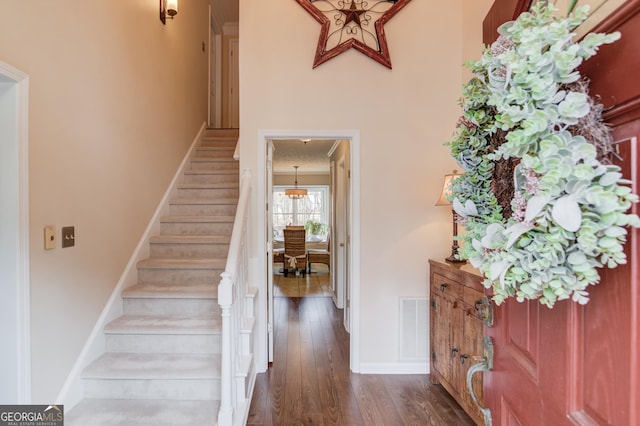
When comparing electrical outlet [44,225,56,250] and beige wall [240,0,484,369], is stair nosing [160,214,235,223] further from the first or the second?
electrical outlet [44,225,56,250]

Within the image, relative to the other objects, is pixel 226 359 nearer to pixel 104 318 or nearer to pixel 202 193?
pixel 104 318

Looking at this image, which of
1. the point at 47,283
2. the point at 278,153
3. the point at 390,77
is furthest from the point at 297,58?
the point at 278,153

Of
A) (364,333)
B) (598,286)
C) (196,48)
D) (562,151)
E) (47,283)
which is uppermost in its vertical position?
(196,48)

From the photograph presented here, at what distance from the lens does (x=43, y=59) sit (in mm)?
1795

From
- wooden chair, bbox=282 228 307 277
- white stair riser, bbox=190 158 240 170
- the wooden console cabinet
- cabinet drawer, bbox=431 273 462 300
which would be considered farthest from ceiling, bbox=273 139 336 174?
the wooden console cabinet

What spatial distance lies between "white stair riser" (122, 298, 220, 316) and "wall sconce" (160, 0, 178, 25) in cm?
279

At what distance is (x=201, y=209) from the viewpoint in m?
3.49

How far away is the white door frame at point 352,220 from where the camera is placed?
2.82 metres

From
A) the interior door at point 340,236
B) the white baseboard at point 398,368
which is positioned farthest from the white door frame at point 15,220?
the interior door at point 340,236

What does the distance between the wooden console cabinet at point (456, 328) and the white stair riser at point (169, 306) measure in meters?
1.70

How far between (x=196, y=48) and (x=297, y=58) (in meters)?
2.56

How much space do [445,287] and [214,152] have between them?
326 cm

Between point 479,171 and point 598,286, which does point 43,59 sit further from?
point 598,286

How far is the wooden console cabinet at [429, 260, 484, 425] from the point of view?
6.81 feet
